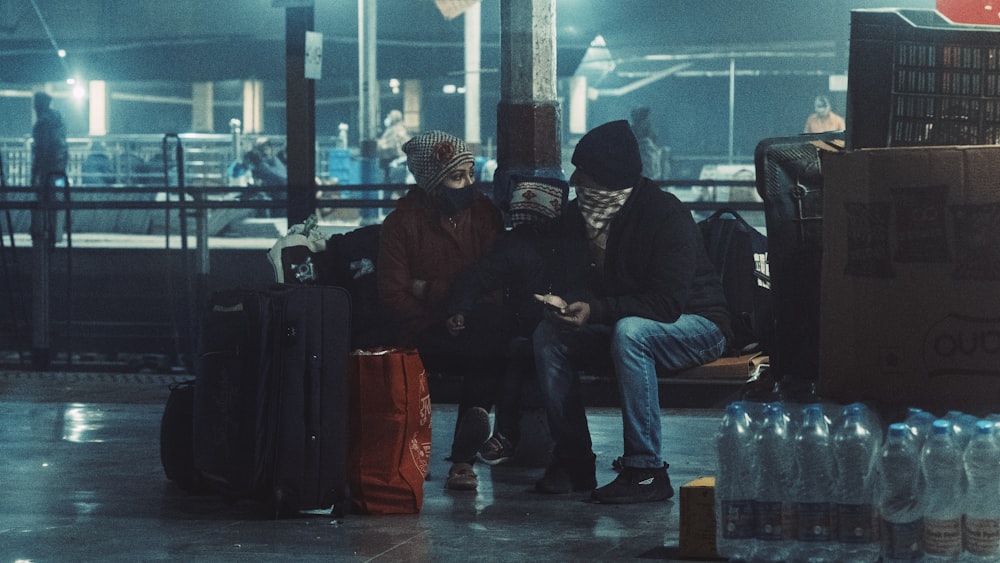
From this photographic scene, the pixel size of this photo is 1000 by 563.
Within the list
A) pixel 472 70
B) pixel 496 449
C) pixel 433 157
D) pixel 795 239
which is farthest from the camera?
pixel 472 70

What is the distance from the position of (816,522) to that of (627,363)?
123cm

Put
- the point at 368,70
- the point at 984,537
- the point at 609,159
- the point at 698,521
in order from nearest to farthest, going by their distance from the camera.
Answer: the point at 984,537 < the point at 698,521 < the point at 609,159 < the point at 368,70

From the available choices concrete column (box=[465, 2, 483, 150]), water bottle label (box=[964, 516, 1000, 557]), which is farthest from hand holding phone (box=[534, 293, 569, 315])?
concrete column (box=[465, 2, 483, 150])

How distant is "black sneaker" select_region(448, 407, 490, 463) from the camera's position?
5.83 meters

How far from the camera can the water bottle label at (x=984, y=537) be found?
4.09 metres

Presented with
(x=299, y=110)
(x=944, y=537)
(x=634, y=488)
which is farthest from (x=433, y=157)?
(x=299, y=110)

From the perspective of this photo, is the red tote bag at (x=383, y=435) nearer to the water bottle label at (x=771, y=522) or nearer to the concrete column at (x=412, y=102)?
the water bottle label at (x=771, y=522)

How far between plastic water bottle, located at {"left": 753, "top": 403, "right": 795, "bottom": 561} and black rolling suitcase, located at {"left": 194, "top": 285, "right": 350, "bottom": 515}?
5.07 ft

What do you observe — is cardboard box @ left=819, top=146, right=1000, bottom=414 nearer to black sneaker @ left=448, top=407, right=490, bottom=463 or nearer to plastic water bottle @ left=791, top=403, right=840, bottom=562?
plastic water bottle @ left=791, top=403, right=840, bottom=562

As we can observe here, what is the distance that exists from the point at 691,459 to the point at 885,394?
7.22 ft

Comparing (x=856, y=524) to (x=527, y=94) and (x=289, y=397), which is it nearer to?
(x=289, y=397)

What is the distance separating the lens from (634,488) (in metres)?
5.43

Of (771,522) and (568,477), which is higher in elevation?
(771,522)

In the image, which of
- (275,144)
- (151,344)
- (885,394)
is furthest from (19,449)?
(275,144)
